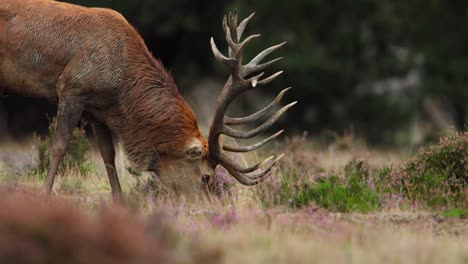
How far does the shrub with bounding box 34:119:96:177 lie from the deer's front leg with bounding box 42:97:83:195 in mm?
1791

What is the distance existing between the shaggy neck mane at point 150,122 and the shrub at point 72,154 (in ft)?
6.57

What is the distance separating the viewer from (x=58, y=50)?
31.3 feet

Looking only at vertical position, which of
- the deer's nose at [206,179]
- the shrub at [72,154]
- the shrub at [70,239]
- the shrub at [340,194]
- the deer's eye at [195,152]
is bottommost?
the shrub at [70,239]

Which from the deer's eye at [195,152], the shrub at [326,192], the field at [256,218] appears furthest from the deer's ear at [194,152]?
the shrub at [326,192]

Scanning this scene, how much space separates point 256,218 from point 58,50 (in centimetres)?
308

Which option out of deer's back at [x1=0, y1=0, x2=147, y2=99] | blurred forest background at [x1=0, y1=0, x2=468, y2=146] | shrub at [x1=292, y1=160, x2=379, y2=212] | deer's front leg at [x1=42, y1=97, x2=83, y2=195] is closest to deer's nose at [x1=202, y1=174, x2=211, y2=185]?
shrub at [x1=292, y1=160, x2=379, y2=212]

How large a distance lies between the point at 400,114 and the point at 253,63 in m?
15.1

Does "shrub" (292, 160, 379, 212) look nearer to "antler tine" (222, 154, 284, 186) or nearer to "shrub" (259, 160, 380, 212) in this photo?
"shrub" (259, 160, 380, 212)

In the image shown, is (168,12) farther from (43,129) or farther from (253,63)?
(253,63)

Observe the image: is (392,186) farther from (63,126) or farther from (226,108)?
(63,126)

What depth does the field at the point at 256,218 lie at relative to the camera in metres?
5.38

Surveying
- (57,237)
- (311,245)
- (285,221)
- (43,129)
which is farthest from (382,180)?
(43,129)

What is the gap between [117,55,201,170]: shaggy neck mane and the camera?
955cm

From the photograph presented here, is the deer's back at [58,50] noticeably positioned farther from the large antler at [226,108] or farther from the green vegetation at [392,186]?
the green vegetation at [392,186]
